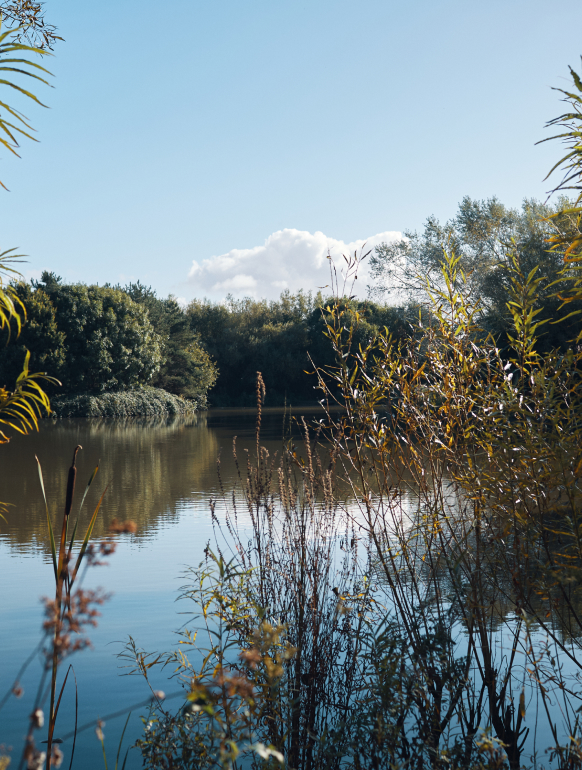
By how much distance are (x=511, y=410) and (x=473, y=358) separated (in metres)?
0.52

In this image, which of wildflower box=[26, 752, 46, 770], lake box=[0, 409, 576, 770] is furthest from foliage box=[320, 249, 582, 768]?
wildflower box=[26, 752, 46, 770]

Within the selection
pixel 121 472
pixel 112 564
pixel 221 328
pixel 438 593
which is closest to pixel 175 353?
pixel 221 328

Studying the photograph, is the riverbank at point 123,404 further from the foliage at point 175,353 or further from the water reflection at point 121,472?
the water reflection at point 121,472

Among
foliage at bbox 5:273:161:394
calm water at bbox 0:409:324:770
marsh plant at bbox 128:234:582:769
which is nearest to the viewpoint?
marsh plant at bbox 128:234:582:769

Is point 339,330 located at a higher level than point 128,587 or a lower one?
higher

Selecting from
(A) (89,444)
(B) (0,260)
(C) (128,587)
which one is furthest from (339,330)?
(A) (89,444)

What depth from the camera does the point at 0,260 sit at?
2.06 metres

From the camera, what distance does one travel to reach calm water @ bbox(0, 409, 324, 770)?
3232 millimetres

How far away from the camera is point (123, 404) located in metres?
29.1

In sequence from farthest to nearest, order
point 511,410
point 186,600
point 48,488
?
point 48,488 < point 186,600 < point 511,410

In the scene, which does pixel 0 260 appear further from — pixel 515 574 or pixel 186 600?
pixel 186 600

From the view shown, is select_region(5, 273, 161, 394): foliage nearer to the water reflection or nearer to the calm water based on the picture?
the water reflection

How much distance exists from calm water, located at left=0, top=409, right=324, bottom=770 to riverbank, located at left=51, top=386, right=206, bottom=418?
12538 mm

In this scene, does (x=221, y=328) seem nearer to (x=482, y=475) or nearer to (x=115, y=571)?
(x=115, y=571)
